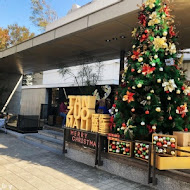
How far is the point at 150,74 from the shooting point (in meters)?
4.33

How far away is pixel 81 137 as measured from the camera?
5770 mm

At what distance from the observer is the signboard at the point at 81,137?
5394 millimetres

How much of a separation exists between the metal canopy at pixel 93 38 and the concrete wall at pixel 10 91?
5.64 meters

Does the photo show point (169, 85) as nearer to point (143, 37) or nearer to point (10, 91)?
point (143, 37)

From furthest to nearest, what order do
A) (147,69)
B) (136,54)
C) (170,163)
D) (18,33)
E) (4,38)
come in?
(18,33), (4,38), (136,54), (147,69), (170,163)

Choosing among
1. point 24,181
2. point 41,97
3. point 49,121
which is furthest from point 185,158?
point 41,97

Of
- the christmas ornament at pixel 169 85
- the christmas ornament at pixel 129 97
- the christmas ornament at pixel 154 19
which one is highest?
the christmas ornament at pixel 154 19

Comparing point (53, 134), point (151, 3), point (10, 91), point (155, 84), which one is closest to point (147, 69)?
point (155, 84)

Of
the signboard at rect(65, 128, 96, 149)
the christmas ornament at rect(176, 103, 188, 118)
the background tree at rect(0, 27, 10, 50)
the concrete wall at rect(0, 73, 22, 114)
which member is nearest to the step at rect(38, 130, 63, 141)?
the signboard at rect(65, 128, 96, 149)

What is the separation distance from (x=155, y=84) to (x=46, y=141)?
203 inches

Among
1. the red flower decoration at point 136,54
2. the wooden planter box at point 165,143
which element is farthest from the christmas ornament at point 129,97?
the wooden planter box at point 165,143

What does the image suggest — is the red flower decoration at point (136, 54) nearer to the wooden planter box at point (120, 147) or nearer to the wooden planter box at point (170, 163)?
the wooden planter box at point (120, 147)

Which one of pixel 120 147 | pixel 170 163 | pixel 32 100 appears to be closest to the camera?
pixel 170 163

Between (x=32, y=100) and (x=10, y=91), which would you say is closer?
(x=32, y=100)
